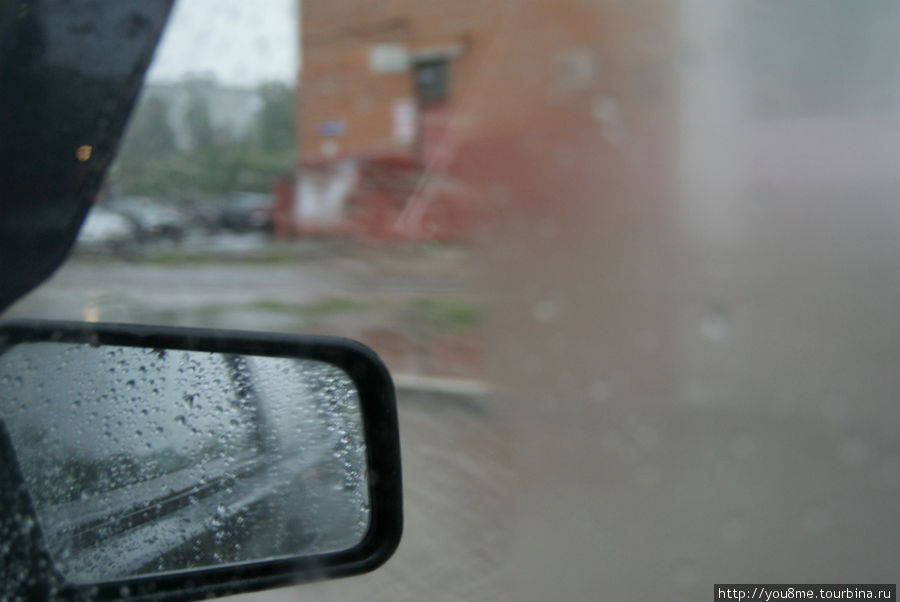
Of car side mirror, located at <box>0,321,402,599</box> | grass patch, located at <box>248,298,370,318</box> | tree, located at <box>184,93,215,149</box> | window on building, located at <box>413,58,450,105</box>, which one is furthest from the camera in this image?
grass patch, located at <box>248,298,370,318</box>

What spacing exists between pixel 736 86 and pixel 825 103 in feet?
1.25

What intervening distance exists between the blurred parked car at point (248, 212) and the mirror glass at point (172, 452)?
15.7ft

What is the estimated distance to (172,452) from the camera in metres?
1.34

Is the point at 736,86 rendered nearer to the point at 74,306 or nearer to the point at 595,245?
the point at 595,245

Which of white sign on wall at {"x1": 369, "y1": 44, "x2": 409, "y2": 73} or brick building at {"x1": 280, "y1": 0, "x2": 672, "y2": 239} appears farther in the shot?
white sign on wall at {"x1": 369, "y1": 44, "x2": 409, "y2": 73}

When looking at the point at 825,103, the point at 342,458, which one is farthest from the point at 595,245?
the point at 342,458

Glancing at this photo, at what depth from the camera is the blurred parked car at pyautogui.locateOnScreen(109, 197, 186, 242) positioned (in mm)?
5316

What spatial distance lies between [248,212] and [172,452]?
4.95 m

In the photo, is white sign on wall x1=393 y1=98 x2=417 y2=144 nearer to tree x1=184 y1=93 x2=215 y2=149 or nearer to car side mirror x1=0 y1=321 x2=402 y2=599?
tree x1=184 y1=93 x2=215 y2=149

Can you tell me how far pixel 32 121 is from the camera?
1386 millimetres

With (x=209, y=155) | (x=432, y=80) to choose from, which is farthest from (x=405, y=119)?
(x=209, y=155)

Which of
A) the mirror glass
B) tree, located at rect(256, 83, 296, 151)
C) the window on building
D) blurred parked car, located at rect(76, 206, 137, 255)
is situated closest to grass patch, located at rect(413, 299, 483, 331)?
the window on building

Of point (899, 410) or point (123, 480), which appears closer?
point (123, 480)

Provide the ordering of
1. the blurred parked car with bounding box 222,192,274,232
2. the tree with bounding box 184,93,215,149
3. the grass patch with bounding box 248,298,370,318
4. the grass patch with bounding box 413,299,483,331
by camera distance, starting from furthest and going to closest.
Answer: the grass patch with bounding box 248,298,370,318 < the blurred parked car with bounding box 222,192,274,232 < the grass patch with bounding box 413,299,483,331 < the tree with bounding box 184,93,215,149
